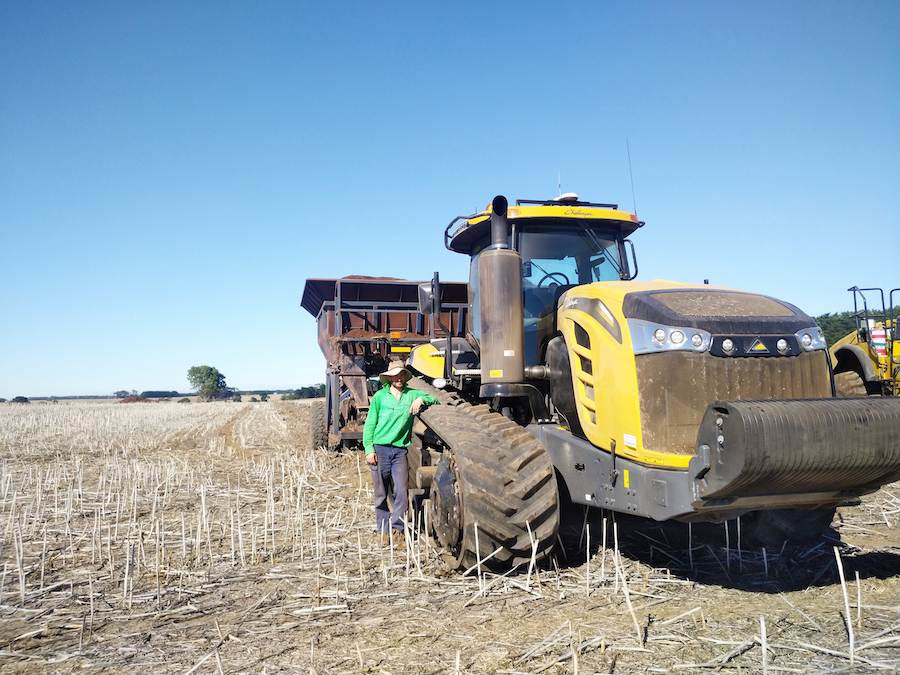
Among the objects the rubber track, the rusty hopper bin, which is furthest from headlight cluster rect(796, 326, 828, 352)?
the rusty hopper bin

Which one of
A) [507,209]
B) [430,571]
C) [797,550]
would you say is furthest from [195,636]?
[797,550]

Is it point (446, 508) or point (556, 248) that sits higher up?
point (556, 248)

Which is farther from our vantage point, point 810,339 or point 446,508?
point 446,508

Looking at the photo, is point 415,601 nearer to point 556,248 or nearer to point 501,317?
point 501,317

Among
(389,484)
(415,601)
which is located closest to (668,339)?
(415,601)

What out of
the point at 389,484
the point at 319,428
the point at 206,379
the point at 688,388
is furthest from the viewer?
the point at 206,379

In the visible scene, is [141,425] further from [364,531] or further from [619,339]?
[619,339]

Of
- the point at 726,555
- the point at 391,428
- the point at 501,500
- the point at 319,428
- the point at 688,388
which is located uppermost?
the point at 688,388

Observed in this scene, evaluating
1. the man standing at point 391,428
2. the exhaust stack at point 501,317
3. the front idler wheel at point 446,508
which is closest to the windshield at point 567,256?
the exhaust stack at point 501,317

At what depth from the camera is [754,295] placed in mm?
4461

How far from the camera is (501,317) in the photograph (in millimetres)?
4938

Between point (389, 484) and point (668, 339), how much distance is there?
3.21 meters

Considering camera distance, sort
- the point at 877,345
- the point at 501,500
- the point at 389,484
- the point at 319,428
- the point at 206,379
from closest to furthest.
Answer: the point at 501,500 → the point at 389,484 → the point at 877,345 → the point at 319,428 → the point at 206,379

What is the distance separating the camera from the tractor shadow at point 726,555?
4621 mm
